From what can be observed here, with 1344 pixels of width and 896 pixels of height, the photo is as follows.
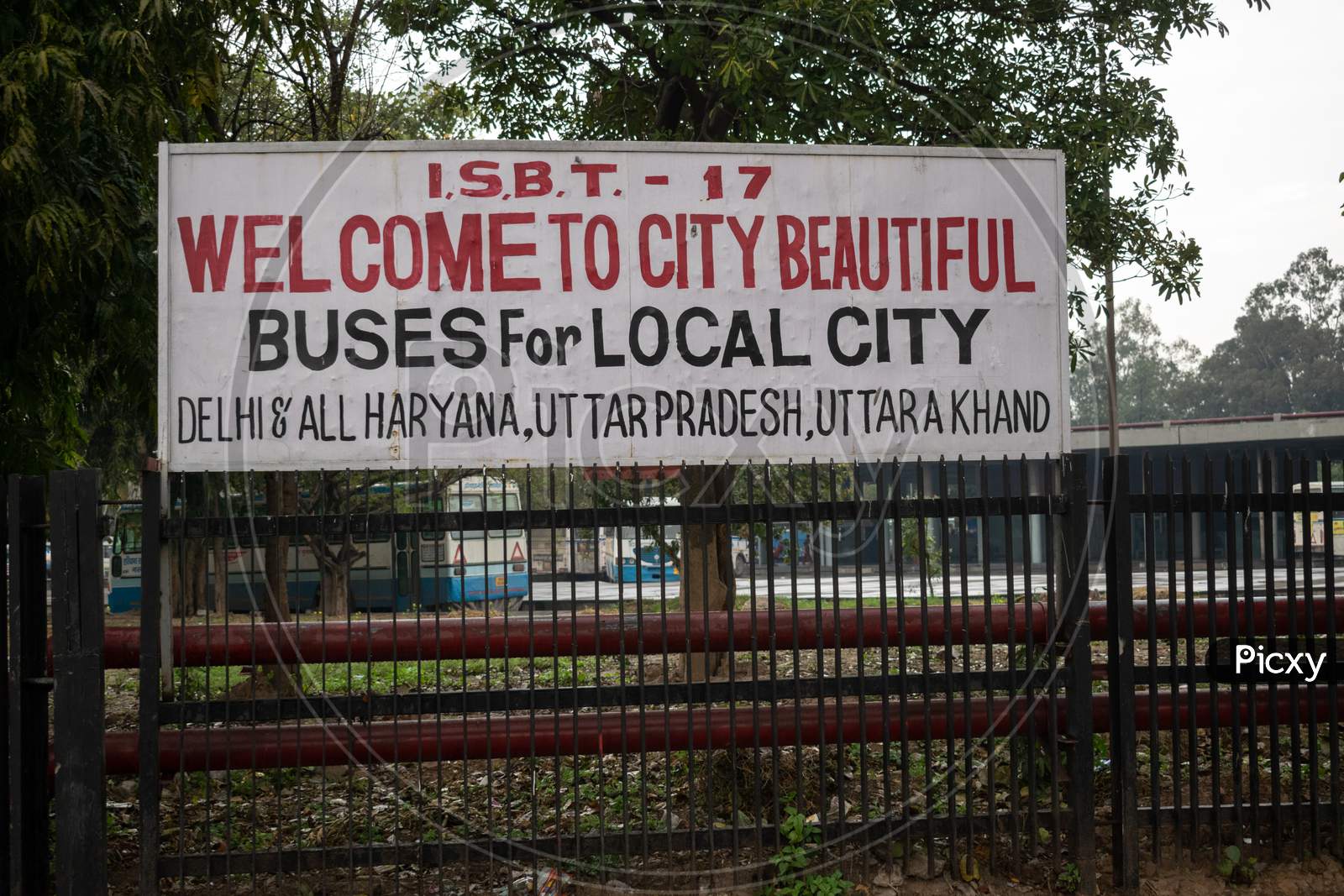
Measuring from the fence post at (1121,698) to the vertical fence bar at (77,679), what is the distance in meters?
4.74

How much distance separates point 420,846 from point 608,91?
264 inches

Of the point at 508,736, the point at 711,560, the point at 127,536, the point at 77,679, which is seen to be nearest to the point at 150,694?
the point at 77,679

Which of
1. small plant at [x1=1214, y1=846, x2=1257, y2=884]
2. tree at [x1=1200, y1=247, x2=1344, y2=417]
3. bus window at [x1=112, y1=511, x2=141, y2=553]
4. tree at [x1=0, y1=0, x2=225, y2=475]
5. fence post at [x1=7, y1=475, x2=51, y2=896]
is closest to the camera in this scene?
fence post at [x1=7, y1=475, x2=51, y2=896]

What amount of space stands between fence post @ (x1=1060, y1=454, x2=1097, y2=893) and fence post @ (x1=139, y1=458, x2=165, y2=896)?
4.28 metres

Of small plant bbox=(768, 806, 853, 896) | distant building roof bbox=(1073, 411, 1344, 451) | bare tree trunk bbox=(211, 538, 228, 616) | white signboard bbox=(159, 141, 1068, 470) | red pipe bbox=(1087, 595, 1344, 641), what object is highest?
distant building roof bbox=(1073, 411, 1344, 451)

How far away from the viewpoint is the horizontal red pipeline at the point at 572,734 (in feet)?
17.3

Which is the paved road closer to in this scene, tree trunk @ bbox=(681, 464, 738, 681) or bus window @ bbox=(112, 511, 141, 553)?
bus window @ bbox=(112, 511, 141, 553)

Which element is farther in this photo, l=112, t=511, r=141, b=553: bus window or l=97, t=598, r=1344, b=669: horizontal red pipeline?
l=112, t=511, r=141, b=553: bus window

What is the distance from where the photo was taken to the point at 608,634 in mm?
5562

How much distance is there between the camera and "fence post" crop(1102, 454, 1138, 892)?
5.49m

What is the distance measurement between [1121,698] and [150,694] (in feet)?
15.2

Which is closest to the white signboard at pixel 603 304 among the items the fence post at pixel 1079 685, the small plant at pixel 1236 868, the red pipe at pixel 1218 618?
the fence post at pixel 1079 685

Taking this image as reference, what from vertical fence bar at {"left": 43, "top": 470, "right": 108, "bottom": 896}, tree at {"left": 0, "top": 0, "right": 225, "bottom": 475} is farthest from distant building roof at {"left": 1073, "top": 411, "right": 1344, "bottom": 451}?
vertical fence bar at {"left": 43, "top": 470, "right": 108, "bottom": 896}

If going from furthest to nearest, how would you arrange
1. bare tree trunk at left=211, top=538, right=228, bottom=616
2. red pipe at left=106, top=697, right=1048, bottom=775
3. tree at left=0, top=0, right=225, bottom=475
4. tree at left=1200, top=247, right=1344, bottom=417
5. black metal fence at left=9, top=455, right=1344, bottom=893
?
tree at left=1200, top=247, right=1344, bottom=417, tree at left=0, top=0, right=225, bottom=475, red pipe at left=106, top=697, right=1048, bottom=775, black metal fence at left=9, top=455, right=1344, bottom=893, bare tree trunk at left=211, top=538, right=228, bottom=616
